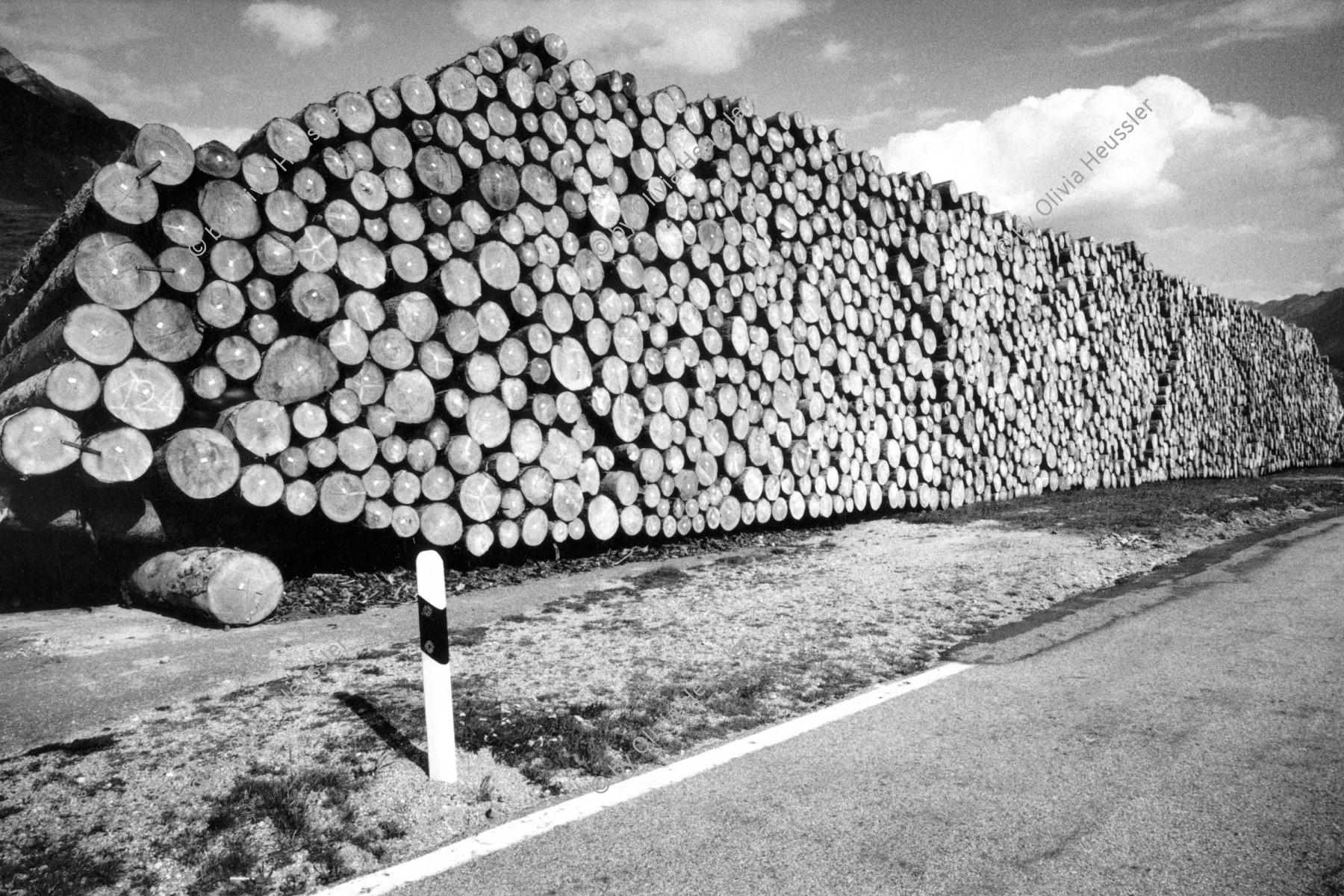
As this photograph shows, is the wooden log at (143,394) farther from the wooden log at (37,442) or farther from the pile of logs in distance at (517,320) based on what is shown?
the wooden log at (37,442)

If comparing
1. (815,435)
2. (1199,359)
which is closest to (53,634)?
(815,435)

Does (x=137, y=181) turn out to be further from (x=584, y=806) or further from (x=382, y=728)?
(x=584, y=806)

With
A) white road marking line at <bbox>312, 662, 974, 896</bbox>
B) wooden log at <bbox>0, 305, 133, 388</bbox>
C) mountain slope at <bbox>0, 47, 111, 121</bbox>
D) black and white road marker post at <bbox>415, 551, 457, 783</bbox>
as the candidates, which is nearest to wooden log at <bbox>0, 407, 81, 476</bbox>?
wooden log at <bbox>0, 305, 133, 388</bbox>

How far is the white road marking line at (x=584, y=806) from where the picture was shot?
206cm

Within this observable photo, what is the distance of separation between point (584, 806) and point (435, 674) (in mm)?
682

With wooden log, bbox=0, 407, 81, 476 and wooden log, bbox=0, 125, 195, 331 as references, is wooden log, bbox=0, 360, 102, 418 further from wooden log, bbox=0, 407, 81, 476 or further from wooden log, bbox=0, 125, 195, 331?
Result: wooden log, bbox=0, 125, 195, 331

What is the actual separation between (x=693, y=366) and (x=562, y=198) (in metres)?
1.94

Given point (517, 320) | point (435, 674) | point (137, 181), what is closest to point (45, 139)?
point (137, 181)

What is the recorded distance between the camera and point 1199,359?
17.4 metres

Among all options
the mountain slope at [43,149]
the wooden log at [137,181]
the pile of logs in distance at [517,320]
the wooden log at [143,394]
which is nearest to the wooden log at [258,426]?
the pile of logs in distance at [517,320]

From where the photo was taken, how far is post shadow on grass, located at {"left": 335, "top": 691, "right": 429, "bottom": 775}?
2848 millimetres

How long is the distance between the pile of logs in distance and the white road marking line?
11.1 ft

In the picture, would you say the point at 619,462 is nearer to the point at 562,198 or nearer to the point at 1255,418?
the point at 562,198

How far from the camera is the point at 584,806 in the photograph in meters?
2.45
